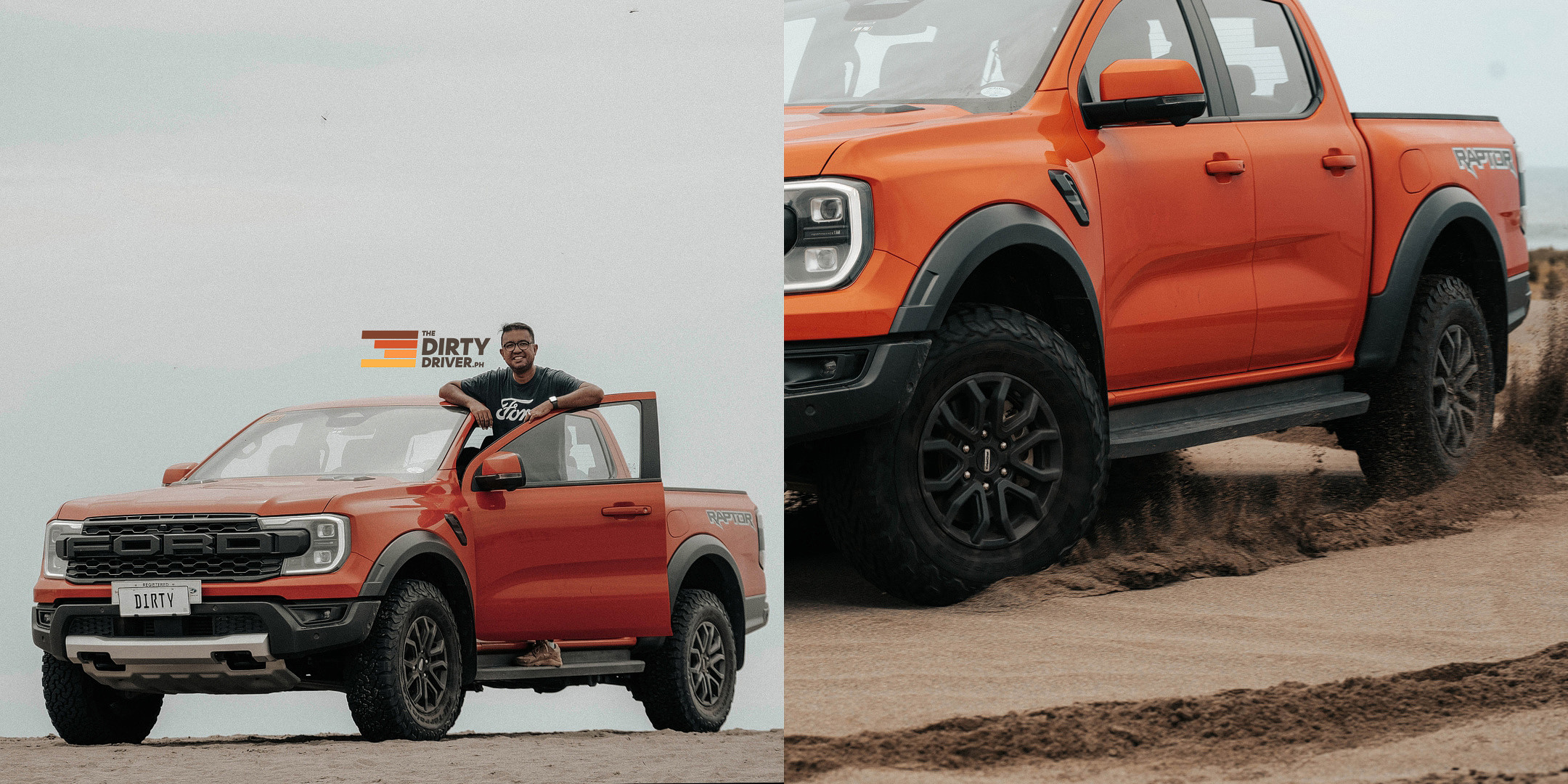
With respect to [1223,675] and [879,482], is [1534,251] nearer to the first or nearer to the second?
[1223,675]

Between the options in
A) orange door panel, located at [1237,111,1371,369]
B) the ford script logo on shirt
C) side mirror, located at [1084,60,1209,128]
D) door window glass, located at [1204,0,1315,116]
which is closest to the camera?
the ford script logo on shirt

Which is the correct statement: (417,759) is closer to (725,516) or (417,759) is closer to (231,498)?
(231,498)

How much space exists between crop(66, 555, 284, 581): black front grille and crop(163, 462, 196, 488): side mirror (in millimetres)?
281

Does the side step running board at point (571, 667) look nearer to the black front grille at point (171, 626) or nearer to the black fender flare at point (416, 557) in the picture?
the black fender flare at point (416, 557)

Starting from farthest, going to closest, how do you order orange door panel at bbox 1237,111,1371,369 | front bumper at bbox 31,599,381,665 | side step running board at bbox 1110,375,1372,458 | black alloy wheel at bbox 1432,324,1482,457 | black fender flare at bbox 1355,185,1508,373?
black alloy wheel at bbox 1432,324,1482,457
black fender flare at bbox 1355,185,1508,373
orange door panel at bbox 1237,111,1371,369
side step running board at bbox 1110,375,1372,458
front bumper at bbox 31,599,381,665

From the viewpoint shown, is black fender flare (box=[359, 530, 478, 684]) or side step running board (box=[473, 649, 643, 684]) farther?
side step running board (box=[473, 649, 643, 684])

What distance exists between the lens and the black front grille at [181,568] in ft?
13.4

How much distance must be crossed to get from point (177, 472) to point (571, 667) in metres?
1.37

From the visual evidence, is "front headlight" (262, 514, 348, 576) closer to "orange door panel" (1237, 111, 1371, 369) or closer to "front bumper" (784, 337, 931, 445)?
"front bumper" (784, 337, 931, 445)

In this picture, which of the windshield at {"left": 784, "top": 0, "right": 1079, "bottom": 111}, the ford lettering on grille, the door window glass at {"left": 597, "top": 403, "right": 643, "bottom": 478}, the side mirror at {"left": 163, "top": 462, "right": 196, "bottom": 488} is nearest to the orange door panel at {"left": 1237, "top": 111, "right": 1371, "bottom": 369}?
the windshield at {"left": 784, "top": 0, "right": 1079, "bottom": 111}

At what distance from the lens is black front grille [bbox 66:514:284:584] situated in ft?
13.5

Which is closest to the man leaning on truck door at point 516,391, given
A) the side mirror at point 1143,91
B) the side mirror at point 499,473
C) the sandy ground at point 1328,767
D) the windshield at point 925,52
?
the side mirror at point 499,473

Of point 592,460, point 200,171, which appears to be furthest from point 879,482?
point 200,171

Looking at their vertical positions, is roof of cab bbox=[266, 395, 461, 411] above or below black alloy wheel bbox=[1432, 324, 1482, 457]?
above
